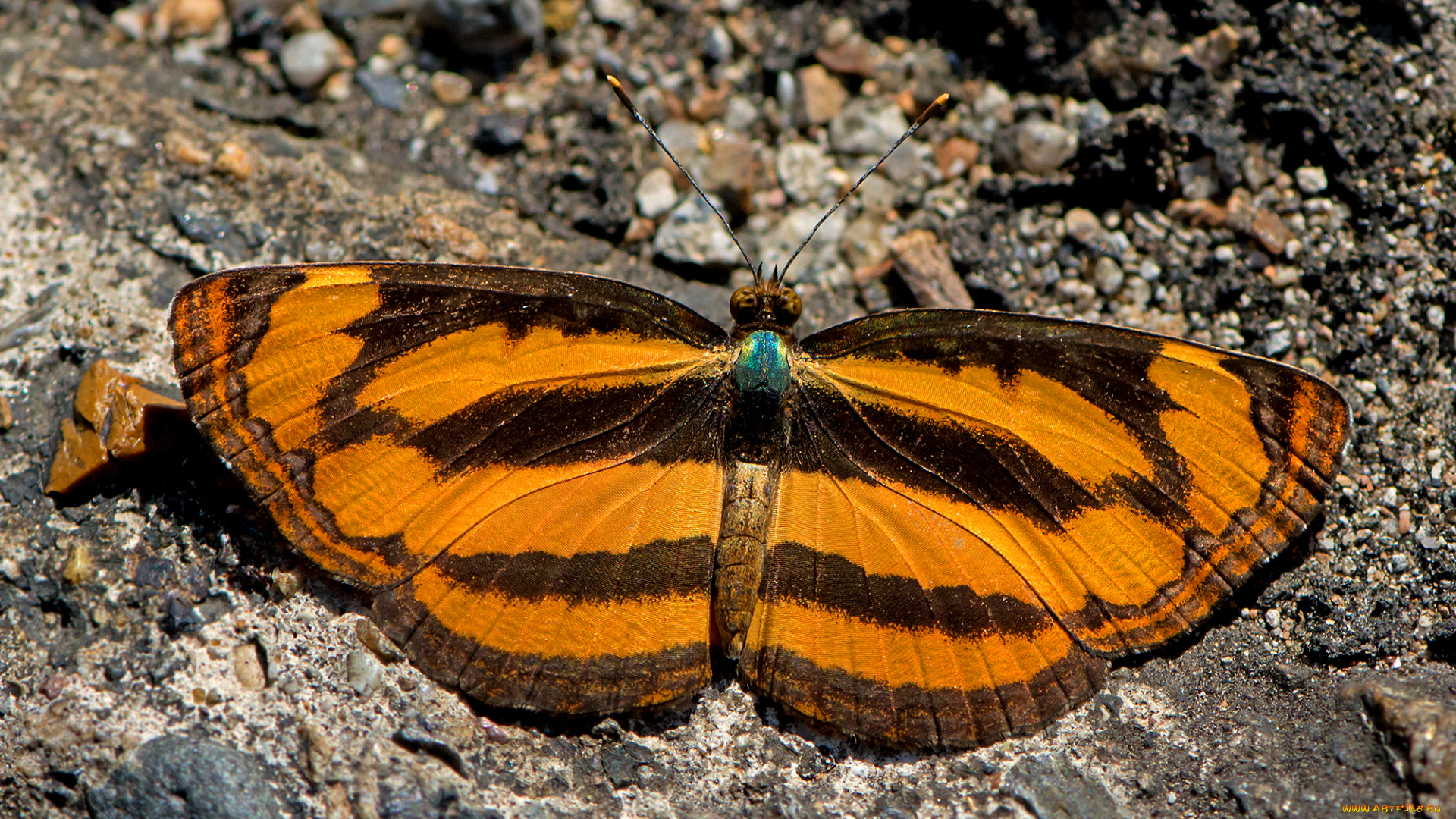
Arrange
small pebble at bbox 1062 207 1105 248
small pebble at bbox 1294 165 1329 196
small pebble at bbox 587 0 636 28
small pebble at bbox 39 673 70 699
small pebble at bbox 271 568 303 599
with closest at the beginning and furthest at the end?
small pebble at bbox 39 673 70 699 < small pebble at bbox 271 568 303 599 < small pebble at bbox 1294 165 1329 196 < small pebble at bbox 1062 207 1105 248 < small pebble at bbox 587 0 636 28

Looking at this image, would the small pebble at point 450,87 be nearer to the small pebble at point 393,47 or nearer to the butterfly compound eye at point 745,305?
the small pebble at point 393,47

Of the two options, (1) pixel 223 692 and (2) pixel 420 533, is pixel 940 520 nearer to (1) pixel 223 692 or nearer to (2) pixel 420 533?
(2) pixel 420 533

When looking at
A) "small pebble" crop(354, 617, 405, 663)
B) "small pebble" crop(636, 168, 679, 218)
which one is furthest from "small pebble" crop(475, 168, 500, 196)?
"small pebble" crop(354, 617, 405, 663)

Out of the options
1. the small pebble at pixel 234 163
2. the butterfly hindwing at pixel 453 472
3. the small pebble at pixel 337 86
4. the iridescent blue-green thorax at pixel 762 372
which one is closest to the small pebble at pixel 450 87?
the small pebble at pixel 337 86

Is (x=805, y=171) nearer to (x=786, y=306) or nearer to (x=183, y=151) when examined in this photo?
(x=786, y=306)

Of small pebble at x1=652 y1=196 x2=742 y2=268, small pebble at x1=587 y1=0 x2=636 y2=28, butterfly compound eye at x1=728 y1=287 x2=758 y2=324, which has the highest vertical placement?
small pebble at x1=587 y1=0 x2=636 y2=28

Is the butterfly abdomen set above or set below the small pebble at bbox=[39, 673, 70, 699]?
above

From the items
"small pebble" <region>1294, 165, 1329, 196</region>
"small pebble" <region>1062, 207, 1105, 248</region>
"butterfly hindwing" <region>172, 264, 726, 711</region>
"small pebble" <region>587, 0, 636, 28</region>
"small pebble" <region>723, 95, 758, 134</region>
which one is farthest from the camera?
"small pebble" <region>587, 0, 636, 28</region>

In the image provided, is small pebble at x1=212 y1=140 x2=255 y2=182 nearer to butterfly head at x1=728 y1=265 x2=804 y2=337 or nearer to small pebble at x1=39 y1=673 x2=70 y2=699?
small pebble at x1=39 y1=673 x2=70 y2=699
